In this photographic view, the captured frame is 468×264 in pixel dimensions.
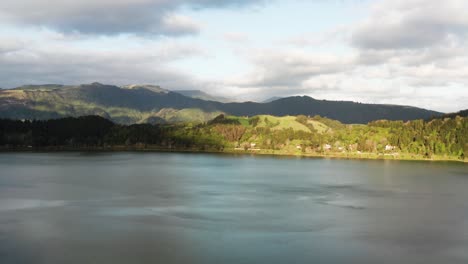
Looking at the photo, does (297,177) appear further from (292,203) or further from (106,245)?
(106,245)

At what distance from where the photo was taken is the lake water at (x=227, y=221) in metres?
34.4

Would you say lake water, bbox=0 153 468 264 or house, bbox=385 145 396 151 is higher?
house, bbox=385 145 396 151

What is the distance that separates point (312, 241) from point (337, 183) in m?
46.7

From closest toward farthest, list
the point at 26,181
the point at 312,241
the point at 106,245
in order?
the point at 106,245, the point at 312,241, the point at 26,181

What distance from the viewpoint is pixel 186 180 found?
83938 mm

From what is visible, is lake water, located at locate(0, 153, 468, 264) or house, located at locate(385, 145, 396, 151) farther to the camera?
house, located at locate(385, 145, 396, 151)

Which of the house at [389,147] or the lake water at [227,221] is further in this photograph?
the house at [389,147]

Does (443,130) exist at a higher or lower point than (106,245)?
higher

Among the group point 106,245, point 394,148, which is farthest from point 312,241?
point 394,148

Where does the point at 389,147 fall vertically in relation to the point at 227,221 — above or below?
above

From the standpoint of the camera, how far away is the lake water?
1353 inches

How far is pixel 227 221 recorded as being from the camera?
46.0 metres

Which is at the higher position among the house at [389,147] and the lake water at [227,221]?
→ the house at [389,147]

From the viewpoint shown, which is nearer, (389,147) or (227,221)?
(227,221)
